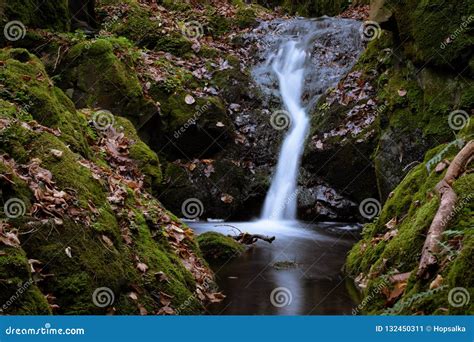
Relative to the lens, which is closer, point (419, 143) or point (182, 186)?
point (419, 143)

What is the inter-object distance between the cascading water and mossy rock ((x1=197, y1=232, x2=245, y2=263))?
3.11 metres

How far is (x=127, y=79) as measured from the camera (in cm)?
1045

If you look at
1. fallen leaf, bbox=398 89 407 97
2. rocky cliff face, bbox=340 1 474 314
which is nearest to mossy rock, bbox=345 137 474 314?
rocky cliff face, bbox=340 1 474 314

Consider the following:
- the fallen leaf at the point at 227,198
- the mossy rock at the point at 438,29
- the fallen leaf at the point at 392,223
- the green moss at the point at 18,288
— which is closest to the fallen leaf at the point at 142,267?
the green moss at the point at 18,288

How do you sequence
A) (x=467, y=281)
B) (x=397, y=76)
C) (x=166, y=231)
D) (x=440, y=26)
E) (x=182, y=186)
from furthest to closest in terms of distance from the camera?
(x=182, y=186) < (x=397, y=76) < (x=440, y=26) < (x=166, y=231) < (x=467, y=281)

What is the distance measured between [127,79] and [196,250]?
5.01 meters

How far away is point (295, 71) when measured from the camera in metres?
13.4

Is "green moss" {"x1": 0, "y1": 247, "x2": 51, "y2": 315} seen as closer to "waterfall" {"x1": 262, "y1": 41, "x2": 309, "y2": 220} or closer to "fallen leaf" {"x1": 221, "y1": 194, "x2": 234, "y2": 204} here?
"fallen leaf" {"x1": 221, "y1": 194, "x2": 234, "y2": 204}

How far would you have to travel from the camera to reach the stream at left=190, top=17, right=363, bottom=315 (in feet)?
19.4

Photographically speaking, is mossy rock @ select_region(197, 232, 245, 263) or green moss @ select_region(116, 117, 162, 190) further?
green moss @ select_region(116, 117, 162, 190)

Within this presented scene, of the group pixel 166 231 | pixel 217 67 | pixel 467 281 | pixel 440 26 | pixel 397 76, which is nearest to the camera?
pixel 467 281

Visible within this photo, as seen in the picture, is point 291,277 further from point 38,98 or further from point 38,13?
point 38,13

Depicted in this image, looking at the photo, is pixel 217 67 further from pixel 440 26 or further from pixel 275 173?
pixel 440 26

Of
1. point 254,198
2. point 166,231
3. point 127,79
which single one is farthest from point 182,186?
point 166,231
